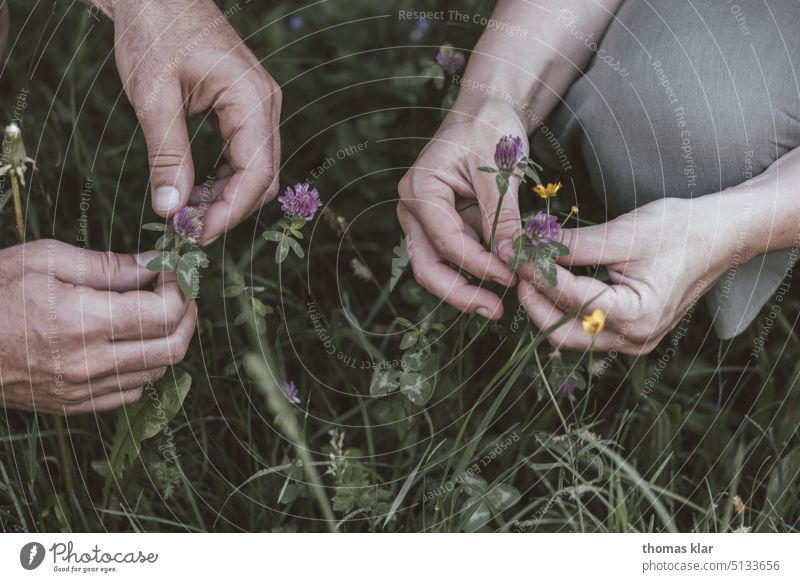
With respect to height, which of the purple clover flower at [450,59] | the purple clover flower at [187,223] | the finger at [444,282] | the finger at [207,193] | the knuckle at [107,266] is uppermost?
the purple clover flower at [450,59]

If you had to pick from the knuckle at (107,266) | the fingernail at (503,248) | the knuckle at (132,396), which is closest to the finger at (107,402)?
the knuckle at (132,396)

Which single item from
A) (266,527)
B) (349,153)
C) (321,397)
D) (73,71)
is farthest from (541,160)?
(73,71)

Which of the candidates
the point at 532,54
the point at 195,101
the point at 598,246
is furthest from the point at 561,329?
the point at 195,101

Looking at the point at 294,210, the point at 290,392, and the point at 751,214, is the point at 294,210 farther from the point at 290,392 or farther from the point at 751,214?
the point at 751,214

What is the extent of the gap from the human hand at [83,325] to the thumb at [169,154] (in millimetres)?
56

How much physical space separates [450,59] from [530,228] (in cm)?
27

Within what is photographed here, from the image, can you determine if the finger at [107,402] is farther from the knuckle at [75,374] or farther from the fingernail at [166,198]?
the fingernail at [166,198]

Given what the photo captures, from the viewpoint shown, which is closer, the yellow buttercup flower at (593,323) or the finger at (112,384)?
the yellow buttercup flower at (593,323)

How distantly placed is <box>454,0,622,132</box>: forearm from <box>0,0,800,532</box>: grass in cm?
11

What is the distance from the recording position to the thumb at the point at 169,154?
67cm

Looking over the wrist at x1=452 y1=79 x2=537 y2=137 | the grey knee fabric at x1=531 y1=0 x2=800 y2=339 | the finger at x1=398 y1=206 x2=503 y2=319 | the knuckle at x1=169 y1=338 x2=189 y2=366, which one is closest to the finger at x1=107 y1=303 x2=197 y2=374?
the knuckle at x1=169 y1=338 x2=189 y2=366

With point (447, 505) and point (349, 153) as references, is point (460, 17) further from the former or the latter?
point (447, 505)

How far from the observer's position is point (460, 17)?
95cm

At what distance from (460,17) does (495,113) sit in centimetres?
27
